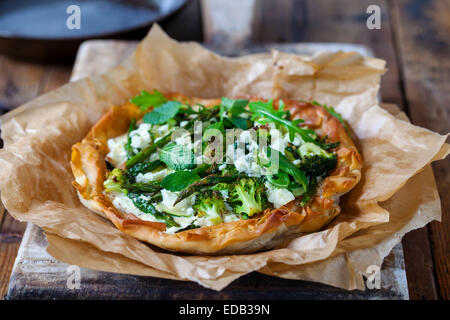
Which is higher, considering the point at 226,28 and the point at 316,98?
the point at 226,28

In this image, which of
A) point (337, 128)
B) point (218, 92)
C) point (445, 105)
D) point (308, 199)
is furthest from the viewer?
point (445, 105)

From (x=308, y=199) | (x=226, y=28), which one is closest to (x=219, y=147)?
(x=308, y=199)

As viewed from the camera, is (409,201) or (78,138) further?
(78,138)

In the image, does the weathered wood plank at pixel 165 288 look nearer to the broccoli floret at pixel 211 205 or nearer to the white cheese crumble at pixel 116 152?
the broccoli floret at pixel 211 205

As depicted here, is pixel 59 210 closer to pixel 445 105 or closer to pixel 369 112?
pixel 369 112

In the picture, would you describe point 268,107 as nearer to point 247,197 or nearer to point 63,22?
point 247,197

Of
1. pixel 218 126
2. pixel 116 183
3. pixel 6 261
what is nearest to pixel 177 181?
pixel 116 183

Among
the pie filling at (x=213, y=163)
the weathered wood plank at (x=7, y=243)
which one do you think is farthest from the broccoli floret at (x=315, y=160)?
the weathered wood plank at (x=7, y=243)
